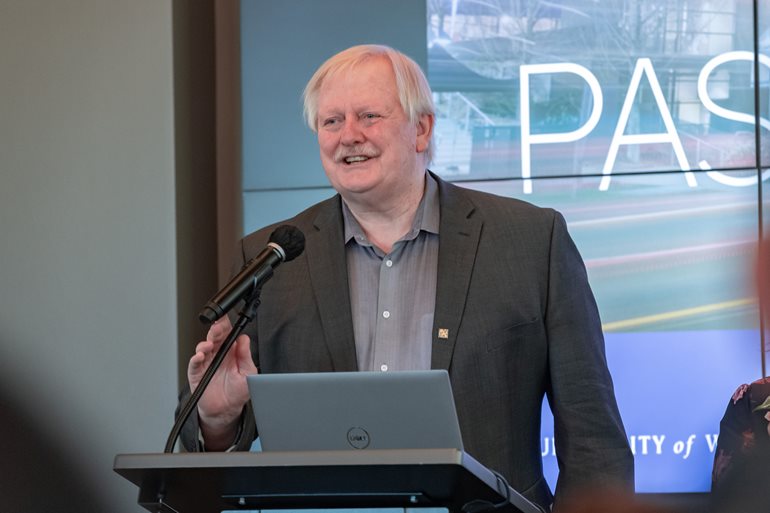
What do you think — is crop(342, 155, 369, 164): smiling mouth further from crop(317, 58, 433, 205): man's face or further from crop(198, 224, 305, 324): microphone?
crop(198, 224, 305, 324): microphone

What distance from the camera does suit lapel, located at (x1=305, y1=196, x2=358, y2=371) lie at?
265cm

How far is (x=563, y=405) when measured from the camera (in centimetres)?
266

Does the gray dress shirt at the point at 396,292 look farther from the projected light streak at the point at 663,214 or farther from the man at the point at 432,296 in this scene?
the projected light streak at the point at 663,214

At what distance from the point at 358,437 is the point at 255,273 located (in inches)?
13.2

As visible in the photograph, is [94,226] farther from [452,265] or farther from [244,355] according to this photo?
[244,355]

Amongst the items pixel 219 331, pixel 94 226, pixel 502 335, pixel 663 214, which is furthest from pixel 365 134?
pixel 663 214

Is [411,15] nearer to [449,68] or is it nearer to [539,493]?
[449,68]

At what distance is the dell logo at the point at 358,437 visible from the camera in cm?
200

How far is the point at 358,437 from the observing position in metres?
2.00

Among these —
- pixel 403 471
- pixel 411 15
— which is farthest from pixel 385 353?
pixel 411 15

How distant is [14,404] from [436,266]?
2.31 meters

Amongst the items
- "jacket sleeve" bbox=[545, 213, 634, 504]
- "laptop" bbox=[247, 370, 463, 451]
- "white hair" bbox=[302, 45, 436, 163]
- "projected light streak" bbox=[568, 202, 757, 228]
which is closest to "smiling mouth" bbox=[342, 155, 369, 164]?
"white hair" bbox=[302, 45, 436, 163]

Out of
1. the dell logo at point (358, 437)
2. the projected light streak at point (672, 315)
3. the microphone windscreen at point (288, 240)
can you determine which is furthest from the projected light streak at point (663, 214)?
the dell logo at point (358, 437)

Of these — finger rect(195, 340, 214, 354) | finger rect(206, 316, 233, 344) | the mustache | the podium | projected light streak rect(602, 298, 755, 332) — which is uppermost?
the mustache
